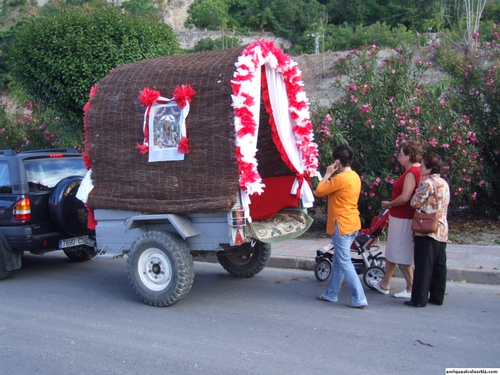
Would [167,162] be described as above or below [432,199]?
above

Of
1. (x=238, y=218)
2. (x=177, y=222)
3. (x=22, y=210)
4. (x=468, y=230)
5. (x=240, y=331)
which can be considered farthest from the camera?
(x=468, y=230)

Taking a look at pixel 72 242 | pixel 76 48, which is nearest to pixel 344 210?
pixel 72 242

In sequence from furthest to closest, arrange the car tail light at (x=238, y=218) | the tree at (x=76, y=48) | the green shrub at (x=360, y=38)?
1. the green shrub at (x=360, y=38)
2. the tree at (x=76, y=48)
3. the car tail light at (x=238, y=218)

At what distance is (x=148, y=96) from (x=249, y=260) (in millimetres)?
2812

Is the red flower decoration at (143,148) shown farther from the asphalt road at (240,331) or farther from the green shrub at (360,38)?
the green shrub at (360,38)

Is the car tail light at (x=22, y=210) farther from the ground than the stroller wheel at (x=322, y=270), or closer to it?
farther from the ground

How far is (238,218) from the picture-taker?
5.60 metres

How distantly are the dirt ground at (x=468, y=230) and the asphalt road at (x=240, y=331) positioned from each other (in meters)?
2.30

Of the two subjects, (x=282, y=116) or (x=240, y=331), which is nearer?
(x=240, y=331)

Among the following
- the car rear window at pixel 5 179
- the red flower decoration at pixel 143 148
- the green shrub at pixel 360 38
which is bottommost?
the car rear window at pixel 5 179

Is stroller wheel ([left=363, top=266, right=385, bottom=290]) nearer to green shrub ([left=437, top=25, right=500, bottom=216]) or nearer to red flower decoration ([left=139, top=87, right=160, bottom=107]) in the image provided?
red flower decoration ([left=139, top=87, right=160, bottom=107])

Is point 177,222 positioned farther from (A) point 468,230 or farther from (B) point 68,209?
(A) point 468,230

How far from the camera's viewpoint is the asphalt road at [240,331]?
14.8 feet

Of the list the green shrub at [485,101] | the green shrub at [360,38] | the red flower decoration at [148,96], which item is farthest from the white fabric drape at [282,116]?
the green shrub at [360,38]
